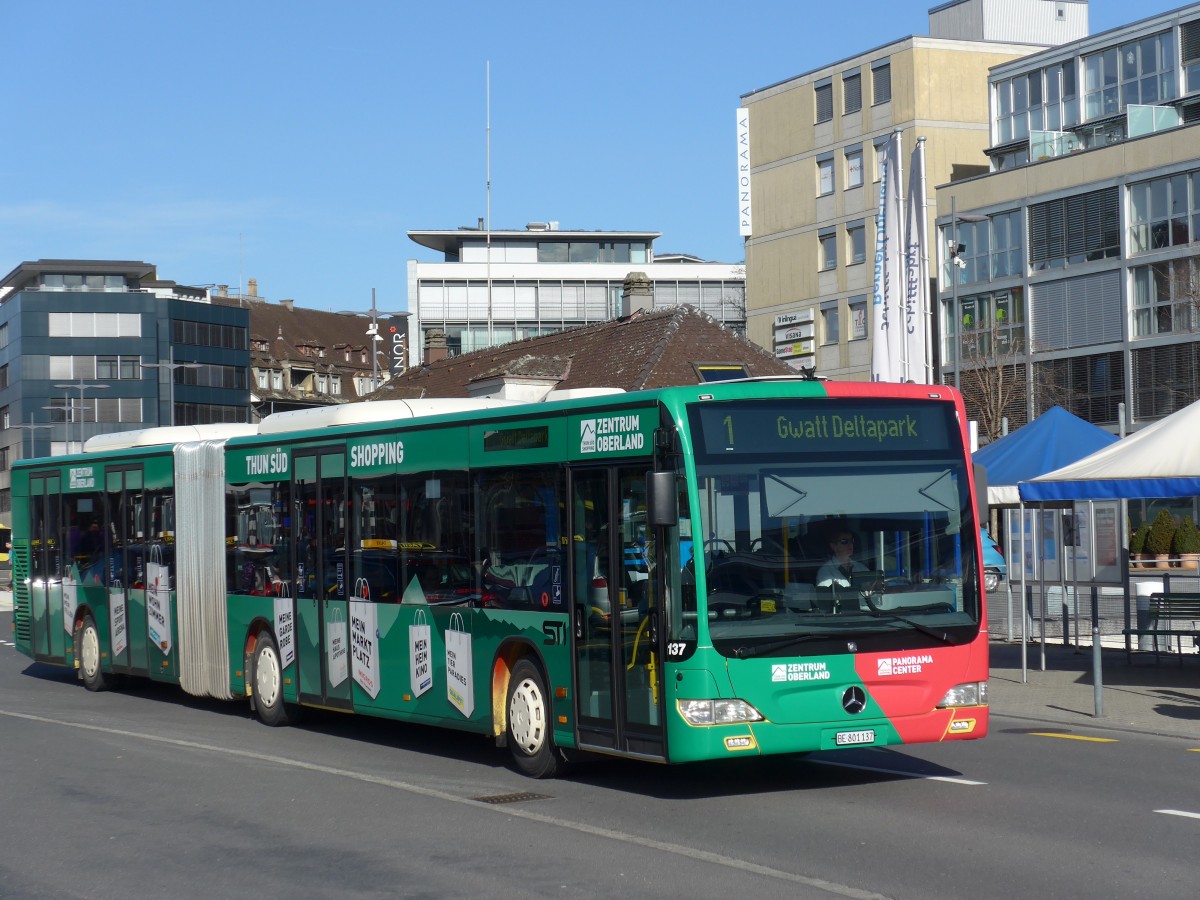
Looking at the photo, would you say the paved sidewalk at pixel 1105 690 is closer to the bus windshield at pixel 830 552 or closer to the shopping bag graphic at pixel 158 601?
the bus windshield at pixel 830 552

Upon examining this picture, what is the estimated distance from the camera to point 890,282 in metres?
25.4

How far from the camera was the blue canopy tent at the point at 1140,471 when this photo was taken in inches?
687

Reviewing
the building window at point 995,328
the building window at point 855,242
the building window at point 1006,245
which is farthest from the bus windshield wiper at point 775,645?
the building window at point 855,242

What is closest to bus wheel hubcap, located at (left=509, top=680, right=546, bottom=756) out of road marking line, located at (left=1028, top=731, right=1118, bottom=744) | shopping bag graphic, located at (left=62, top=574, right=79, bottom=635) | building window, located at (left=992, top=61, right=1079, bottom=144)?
road marking line, located at (left=1028, top=731, right=1118, bottom=744)

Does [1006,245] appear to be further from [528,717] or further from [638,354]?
[528,717]

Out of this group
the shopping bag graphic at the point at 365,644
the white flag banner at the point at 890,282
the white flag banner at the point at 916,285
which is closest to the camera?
the shopping bag graphic at the point at 365,644

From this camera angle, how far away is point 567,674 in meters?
12.0

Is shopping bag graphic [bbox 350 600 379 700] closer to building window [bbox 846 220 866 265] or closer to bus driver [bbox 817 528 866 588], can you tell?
bus driver [bbox 817 528 866 588]

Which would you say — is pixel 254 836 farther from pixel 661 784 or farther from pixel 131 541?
pixel 131 541

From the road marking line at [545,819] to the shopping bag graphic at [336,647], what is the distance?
1215 mm

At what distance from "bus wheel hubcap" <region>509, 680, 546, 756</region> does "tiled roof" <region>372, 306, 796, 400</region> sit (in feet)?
80.9

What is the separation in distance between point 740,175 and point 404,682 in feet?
206

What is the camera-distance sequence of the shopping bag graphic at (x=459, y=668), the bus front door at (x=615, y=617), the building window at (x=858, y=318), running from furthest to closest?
1. the building window at (x=858, y=318)
2. the shopping bag graphic at (x=459, y=668)
3. the bus front door at (x=615, y=617)

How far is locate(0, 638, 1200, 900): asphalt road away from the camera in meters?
8.51
